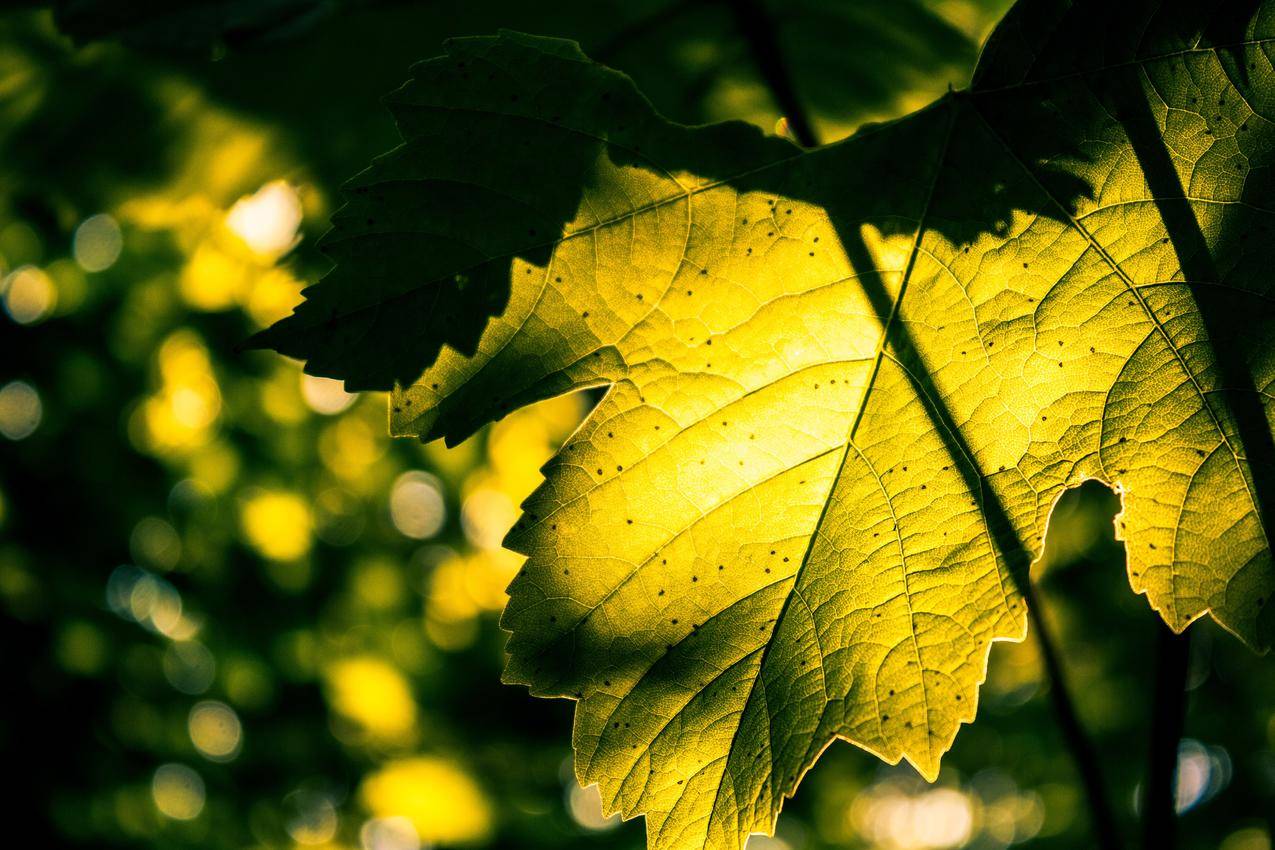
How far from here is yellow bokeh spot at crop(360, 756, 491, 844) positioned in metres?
4.25

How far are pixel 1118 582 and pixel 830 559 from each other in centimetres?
432

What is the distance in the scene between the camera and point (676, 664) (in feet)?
3.45

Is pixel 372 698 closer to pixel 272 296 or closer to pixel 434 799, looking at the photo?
pixel 434 799

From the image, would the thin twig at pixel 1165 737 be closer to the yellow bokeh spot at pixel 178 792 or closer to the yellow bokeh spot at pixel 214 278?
the yellow bokeh spot at pixel 214 278

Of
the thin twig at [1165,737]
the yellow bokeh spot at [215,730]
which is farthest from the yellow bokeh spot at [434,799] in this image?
the thin twig at [1165,737]

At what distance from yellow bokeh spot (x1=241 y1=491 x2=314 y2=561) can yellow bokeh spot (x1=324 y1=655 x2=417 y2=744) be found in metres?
0.67

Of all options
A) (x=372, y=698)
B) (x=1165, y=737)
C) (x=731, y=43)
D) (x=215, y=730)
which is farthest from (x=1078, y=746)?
(x=215, y=730)

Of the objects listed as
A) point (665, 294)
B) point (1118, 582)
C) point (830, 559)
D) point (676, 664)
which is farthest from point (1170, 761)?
point (1118, 582)

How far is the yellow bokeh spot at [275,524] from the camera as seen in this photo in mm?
4473

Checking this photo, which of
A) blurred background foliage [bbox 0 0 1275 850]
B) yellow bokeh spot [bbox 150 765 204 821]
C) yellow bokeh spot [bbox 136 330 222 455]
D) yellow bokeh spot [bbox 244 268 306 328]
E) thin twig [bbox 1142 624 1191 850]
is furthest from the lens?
yellow bokeh spot [bbox 150 765 204 821]

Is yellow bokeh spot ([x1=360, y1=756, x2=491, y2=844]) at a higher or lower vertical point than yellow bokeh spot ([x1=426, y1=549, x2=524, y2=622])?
lower

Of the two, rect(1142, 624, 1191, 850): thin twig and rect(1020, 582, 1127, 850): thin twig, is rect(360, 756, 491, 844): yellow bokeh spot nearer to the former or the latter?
rect(1020, 582, 1127, 850): thin twig

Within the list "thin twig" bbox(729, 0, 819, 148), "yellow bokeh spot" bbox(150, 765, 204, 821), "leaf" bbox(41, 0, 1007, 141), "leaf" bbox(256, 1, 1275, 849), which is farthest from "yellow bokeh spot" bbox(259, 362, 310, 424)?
"leaf" bbox(256, 1, 1275, 849)

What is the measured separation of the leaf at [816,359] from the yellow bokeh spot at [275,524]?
12.5 ft
